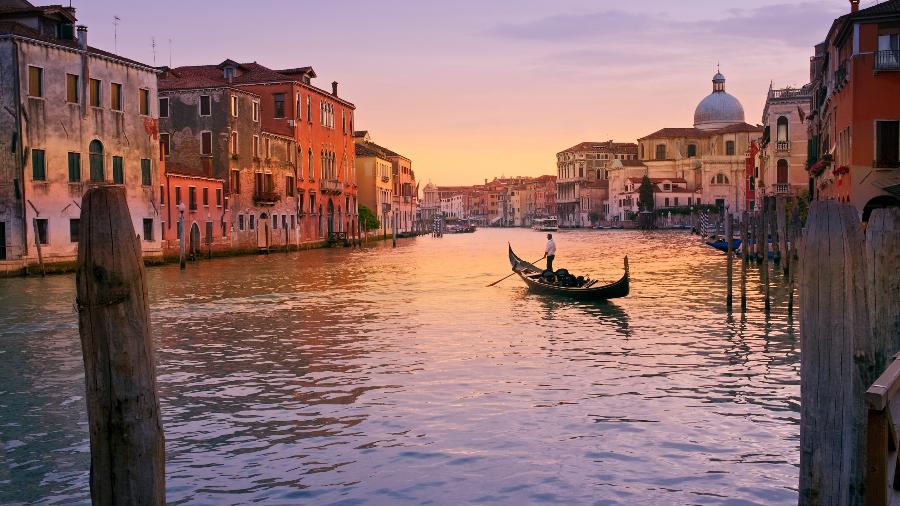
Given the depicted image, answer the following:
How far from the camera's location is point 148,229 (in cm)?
2967

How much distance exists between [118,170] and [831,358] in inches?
1065

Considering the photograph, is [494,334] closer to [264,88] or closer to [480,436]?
[480,436]

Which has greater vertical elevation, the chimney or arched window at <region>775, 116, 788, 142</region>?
the chimney

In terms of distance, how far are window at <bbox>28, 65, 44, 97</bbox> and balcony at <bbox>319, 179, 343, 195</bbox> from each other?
74.7ft

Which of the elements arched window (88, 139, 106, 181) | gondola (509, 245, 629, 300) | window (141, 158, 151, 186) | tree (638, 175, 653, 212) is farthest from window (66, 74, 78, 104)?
tree (638, 175, 653, 212)

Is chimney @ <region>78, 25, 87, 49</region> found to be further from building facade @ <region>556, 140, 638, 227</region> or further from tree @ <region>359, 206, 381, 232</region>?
building facade @ <region>556, 140, 638, 227</region>

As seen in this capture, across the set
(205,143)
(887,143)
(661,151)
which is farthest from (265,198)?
(661,151)

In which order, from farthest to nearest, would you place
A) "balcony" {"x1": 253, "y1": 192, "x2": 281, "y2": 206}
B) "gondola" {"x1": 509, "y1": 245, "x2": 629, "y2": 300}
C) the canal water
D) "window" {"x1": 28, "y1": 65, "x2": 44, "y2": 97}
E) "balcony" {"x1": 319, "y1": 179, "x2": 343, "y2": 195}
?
"balcony" {"x1": 319, "y1": 179, "x2": 343, "y2": 195} → "balcony" {"x1": 253, "y1": 192, "x2": 281, "y2": 206} → "window" {"x1": 28, "y1": 65, "x2": 44, "y2": 97} → "gondola" {"x1": 509, "y1": 245, "x2": 629, "y2": 300} → the canal water

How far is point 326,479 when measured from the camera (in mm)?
6367

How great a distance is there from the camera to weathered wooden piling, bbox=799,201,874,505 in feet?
11.8

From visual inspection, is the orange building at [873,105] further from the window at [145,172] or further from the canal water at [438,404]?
the window at [145,172]

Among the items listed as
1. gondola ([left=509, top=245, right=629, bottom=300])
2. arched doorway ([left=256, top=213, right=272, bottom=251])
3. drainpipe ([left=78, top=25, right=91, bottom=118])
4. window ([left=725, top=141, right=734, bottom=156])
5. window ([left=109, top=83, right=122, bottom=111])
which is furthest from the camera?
window ([left=725, top=141, right=734, bottom=156])

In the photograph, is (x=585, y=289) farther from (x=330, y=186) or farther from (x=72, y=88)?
(x=330, y=186)

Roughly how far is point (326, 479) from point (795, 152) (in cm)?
4617
